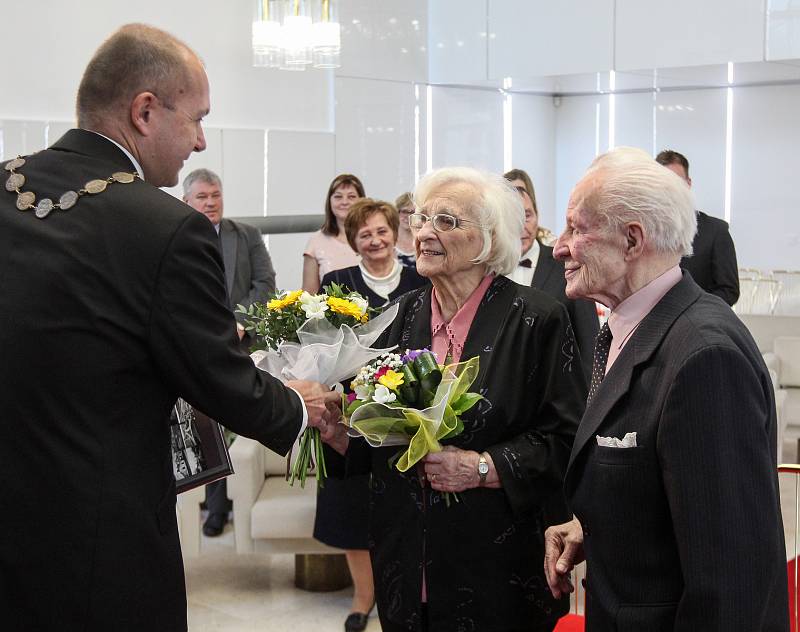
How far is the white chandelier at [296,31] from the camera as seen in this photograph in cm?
700

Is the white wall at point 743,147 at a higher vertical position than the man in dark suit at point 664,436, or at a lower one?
higher

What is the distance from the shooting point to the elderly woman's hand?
8.16 feet

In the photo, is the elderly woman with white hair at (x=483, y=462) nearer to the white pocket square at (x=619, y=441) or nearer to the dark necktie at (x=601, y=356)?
the dark necktie at (x=601, y=356)

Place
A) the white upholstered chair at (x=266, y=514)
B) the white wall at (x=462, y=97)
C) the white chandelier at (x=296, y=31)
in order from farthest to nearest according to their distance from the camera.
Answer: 1. the white wall at (x=462, y=97)
2. the white chandelier at (x=296, y=31)
3. the white upholstered chair at (x=266, y=514)

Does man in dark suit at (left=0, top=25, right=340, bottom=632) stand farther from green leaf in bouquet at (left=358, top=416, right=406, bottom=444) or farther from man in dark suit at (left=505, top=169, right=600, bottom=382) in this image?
man in dark suit at (left=505, top=169, right=600, bottom=382)

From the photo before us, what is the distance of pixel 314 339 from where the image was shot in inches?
108

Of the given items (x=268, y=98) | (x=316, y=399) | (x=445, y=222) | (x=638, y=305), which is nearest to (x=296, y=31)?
(x=268, y=98)

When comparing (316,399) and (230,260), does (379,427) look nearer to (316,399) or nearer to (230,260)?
(316,399)

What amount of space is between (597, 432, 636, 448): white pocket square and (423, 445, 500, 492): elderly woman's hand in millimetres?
632

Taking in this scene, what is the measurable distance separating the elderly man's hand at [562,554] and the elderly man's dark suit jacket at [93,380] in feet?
2.84

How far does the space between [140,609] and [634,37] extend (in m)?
7.79

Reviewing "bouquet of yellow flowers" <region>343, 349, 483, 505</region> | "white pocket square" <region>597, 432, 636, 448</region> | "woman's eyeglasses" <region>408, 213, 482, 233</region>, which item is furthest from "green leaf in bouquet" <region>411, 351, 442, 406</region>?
"white pocket square" <region>597, 432, 636, 448</region>

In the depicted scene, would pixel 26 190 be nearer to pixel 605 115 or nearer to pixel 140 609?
pixel 140 609

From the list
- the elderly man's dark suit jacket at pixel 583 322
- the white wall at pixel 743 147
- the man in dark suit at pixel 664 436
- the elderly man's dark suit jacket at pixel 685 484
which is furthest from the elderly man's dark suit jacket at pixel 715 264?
the white wall at pixel 743 147
